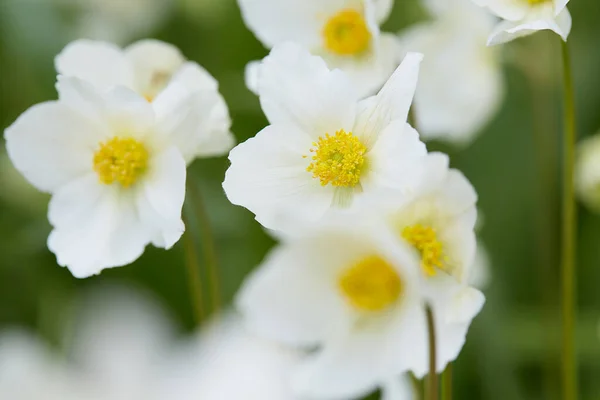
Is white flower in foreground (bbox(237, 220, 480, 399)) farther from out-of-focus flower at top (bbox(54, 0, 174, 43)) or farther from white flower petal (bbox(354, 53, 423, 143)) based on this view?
out-of-focus flower at top (bbox(54, 0, 174, 43))

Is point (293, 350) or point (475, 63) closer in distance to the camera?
point (293, 350)

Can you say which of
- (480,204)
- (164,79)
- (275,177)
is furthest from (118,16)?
(275,177)

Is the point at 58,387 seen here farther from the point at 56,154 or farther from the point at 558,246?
the point at 558,246

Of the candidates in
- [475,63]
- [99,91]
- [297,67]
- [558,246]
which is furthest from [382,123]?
[558,246]

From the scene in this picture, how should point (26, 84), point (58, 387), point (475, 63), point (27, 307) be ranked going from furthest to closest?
point (26, 84) < point (27, 307) < point (475, 63) < point (58, 387)

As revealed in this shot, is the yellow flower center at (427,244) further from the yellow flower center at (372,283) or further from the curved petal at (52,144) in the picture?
the curved petal at (52,144)
